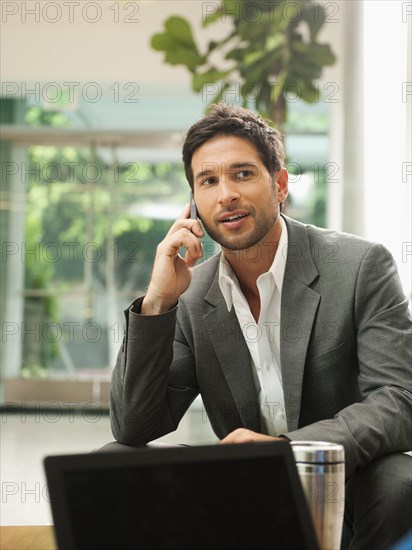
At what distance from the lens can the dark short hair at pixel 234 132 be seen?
78.0 inches

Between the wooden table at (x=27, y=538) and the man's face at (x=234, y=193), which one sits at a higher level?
the man's face at (x=234, y=193)

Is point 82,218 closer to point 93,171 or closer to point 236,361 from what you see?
point 93,171

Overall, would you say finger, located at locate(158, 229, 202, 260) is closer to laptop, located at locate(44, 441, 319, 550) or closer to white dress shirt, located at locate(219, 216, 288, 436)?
white dress shirt, located at locate(219, 216, 288, 436)

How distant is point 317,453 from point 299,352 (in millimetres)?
750

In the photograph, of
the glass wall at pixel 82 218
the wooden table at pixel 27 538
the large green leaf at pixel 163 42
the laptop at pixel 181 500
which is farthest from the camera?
the glass wall at pixel 82 218

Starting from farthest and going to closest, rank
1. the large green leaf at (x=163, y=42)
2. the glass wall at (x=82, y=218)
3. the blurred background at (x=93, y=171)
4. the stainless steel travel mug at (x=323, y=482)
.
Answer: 1. the glass wall at (x=82, y=218)
2. the blurred background at (x=93, y=171)
3. the large green leaf at (x=163, y=42)
4. the stainless steel travel mug at (x=323, y=482)

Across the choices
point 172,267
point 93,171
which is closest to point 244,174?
point 172,267

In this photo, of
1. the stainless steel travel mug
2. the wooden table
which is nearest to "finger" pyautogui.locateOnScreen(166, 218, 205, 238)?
the wooden table

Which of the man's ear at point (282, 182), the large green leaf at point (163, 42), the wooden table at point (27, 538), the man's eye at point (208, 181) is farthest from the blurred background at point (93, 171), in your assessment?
the wooden table at point (27, 538)

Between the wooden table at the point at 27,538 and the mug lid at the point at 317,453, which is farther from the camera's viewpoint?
the wooden table at the point at 27,538

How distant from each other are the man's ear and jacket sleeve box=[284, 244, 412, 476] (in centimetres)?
36

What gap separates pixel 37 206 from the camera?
708cm

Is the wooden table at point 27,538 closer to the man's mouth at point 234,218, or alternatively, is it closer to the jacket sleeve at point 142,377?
the jacket sleeve at point 142,377

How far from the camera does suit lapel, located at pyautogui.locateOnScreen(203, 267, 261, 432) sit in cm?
186
